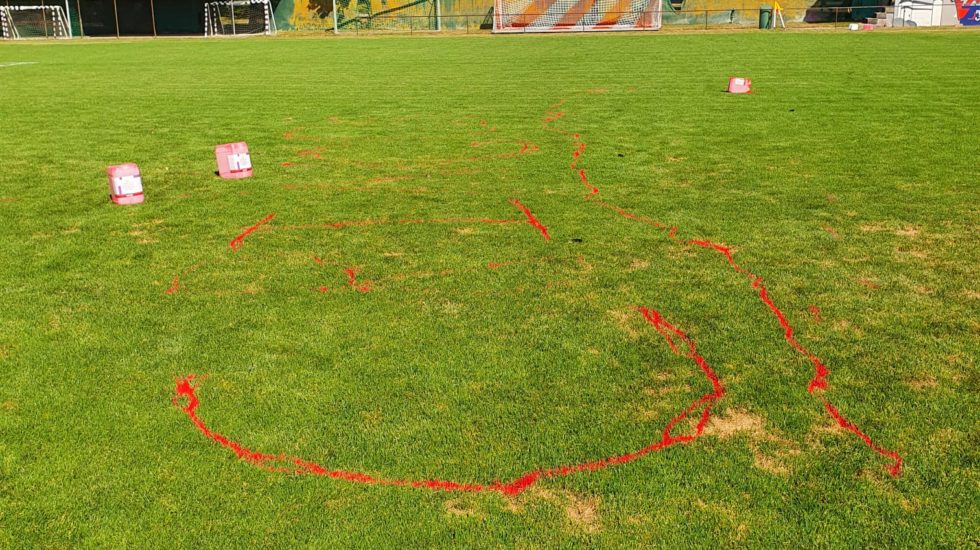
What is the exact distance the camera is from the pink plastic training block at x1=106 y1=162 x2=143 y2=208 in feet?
29.3

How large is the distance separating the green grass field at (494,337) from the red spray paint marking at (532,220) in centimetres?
16

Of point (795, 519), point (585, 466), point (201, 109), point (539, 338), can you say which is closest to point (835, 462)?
point (795, 519)

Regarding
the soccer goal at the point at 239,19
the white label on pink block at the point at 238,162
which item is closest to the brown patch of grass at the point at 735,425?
the white label on pink block at the point at 238,162

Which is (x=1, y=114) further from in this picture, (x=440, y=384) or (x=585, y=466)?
(x=585, y=466)

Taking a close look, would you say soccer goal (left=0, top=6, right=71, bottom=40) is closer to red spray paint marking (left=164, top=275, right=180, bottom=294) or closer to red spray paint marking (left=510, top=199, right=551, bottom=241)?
red spray paint marking (left=510, top=199, right=551, bottom=241)

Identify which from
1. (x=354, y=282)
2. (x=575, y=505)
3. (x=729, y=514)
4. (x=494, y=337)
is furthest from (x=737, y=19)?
(x=575, y=505)

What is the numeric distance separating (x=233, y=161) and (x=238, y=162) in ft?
0.24

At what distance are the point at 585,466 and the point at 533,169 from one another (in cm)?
682

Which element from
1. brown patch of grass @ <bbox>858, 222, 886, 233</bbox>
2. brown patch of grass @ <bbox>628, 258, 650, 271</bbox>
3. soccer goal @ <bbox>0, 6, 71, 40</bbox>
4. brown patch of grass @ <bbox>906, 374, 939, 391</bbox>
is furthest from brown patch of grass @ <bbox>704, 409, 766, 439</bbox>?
soccer goal @ <bbox>0, 6, 71, 40</bbox>

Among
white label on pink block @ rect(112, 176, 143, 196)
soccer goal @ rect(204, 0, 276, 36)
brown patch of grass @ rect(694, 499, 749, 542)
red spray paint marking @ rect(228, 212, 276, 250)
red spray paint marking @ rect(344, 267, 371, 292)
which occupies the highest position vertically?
soccer goal @ rect(204, 0, 276, 36)

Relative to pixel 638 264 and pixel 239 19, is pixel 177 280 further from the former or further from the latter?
pixel 239 19

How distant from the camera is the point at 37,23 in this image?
45906mm

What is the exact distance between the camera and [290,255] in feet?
23.8

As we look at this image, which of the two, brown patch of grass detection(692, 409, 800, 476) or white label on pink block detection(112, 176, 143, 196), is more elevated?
white label on pink block detection(112, 176, 143, 196)
